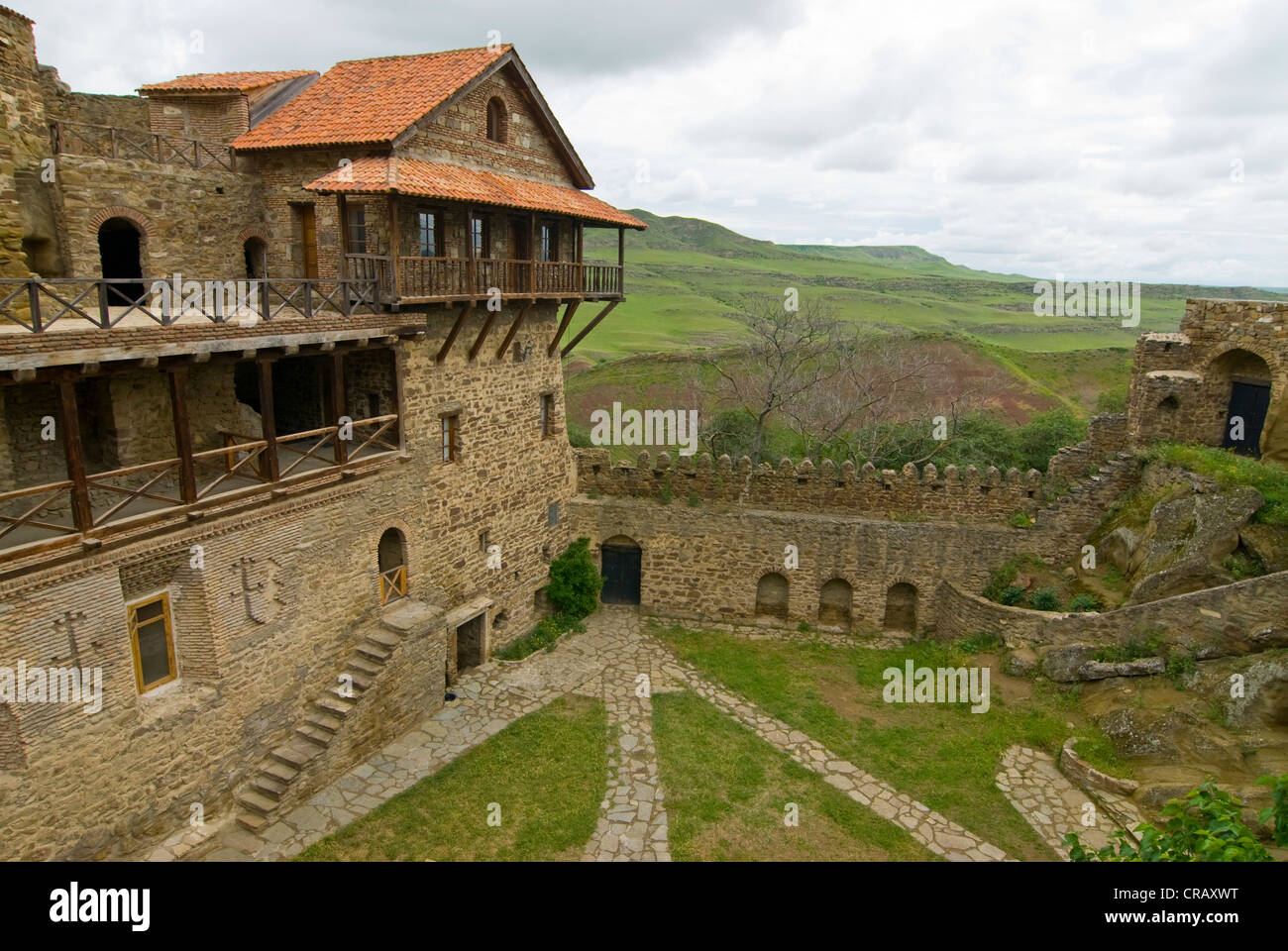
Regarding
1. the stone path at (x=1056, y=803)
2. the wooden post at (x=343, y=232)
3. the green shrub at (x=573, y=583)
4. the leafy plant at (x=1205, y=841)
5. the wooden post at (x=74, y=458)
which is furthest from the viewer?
the green shrub at (x=573, y=583)

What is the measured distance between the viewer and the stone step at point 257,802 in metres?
14.1

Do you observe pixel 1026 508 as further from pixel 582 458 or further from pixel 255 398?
pixel 255 398

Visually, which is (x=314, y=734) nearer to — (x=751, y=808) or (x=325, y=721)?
(x=325, y=721)

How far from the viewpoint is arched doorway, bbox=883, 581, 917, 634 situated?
23078 millimetres

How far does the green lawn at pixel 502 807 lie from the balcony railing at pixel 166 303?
363 inches

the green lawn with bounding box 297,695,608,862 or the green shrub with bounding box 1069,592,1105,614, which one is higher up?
the green shrub with bounding box 1069,592,1105,614

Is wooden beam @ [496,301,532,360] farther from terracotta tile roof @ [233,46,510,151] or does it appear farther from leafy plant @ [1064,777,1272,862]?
leafy plant @ [1064,777,1272,862]

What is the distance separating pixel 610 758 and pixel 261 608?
7518mm

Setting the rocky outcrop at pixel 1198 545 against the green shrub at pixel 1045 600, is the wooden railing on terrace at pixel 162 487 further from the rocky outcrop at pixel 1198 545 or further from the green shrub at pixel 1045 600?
the rocky outcrop at pixel 1198 545

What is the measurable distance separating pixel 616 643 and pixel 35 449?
1372 cm

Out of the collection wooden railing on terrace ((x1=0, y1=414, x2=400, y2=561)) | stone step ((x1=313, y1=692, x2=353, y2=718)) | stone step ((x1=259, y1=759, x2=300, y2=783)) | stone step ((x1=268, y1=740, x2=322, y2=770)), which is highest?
wooden railing on terrace ((x1=0, y1=414, x2=400, y2=561))

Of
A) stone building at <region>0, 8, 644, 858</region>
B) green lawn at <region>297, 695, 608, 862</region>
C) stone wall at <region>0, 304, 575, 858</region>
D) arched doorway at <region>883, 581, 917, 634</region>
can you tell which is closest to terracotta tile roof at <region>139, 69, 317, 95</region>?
stone building at <region>0, 8, 644, 858</region>

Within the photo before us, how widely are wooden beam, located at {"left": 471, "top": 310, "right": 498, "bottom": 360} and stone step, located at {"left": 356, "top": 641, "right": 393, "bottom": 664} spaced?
6876mm

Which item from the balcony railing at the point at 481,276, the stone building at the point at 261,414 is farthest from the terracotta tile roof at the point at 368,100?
the balcony railing at the point at 481,276
